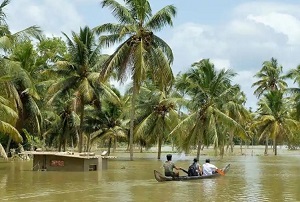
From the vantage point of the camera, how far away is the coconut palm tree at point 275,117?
168ft

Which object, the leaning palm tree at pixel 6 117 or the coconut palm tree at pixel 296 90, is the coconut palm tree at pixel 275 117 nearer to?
the coconut palm tree at pixel 296 90

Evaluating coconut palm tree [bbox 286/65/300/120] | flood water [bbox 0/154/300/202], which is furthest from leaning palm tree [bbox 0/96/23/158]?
coconut palm tree [bbox 286/65/300/120]

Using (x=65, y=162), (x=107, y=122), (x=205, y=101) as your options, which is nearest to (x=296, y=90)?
(x=205, y=101)

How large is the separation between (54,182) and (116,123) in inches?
877

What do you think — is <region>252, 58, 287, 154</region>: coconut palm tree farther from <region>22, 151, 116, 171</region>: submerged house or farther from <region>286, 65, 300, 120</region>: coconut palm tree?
<region>22, 151, 116, 171</region>: submerged house

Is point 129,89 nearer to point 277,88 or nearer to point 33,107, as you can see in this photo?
point 33,107

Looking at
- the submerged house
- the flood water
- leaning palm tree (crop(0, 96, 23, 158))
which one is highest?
leaning palm tree (crop(0, 96, 23, 158))

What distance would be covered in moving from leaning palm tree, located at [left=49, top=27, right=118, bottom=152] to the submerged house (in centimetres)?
647

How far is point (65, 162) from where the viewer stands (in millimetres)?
24922

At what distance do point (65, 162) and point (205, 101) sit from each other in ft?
38.4

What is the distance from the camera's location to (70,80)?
31.8 metres

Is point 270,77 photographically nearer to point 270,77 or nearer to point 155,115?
point 270,77

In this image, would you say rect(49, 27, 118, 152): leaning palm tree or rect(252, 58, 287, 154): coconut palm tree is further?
rect(252, 58, 287, 154): coconut palm tree

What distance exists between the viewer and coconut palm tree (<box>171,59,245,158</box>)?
1234 inches
